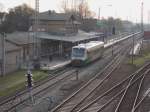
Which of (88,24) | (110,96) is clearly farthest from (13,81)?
(88,24)

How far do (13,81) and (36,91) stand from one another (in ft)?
16.5

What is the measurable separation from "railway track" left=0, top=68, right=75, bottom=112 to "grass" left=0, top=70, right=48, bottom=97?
1093 mm

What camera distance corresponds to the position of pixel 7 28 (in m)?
77.1

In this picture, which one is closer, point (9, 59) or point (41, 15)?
point (9, 59)

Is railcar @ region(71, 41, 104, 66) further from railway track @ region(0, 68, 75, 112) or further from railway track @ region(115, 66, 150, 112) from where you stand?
railway track @ region(115, 66, 150, 112)

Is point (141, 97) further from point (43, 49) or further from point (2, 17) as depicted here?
point (2, 17)

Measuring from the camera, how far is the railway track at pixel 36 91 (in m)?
23.7

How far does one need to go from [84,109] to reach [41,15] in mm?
47460

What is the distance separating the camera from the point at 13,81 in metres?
33.7

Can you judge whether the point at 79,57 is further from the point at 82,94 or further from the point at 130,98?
the point at 130,98

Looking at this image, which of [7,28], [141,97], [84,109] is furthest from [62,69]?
[7,28]

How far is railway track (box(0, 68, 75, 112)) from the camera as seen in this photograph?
23731 mm

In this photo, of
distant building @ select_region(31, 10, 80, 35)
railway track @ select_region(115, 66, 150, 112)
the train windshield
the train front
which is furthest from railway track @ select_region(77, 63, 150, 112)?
distant building @ select_region(31, 10, 80, 35)

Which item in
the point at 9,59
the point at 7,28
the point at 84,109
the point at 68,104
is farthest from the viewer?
the point at 7,28
